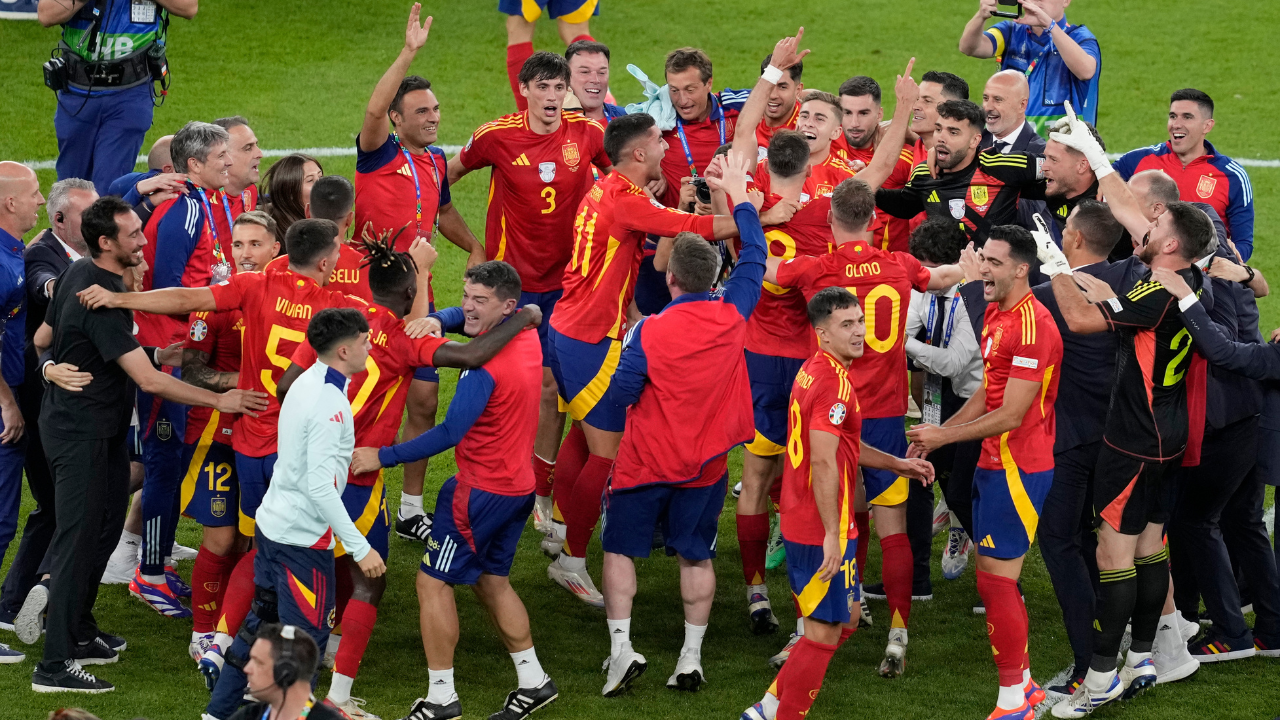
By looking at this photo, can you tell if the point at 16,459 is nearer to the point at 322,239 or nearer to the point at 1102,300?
the point at 322,239

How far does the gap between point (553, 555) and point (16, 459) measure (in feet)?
9.79

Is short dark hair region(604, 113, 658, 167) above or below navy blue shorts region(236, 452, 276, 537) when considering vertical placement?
above

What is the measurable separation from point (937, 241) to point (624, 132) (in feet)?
6.04

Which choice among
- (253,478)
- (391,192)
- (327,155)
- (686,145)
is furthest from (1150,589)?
(327,155)

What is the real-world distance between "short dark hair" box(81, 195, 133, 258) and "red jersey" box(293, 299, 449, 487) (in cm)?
96

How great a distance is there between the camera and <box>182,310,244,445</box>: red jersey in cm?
657

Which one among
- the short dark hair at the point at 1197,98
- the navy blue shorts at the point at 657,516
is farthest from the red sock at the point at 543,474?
the short dark hair at the point at 1197,98

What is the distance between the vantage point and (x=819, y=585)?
19.3 feet

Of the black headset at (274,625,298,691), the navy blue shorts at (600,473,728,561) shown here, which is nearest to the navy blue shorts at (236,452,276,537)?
the navy blue shorts at (600,473,728,561)

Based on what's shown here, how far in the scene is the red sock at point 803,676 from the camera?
19.3 ft

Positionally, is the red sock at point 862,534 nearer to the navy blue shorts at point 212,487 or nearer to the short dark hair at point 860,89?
the short dark hair at point 860,89

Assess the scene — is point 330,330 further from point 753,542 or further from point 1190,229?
point 1190,229

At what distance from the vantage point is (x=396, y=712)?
6.27 m

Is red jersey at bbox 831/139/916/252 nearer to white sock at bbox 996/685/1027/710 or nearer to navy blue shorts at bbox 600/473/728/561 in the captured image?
navy blue shorts at bbox 600/473/728/561
